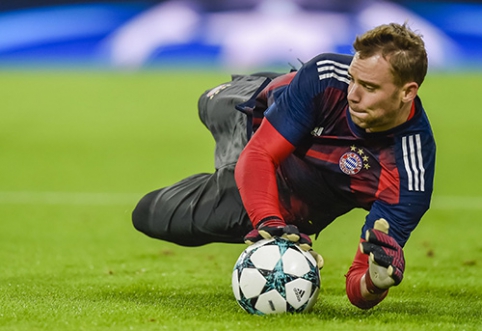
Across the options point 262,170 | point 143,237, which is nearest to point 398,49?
point 262,170

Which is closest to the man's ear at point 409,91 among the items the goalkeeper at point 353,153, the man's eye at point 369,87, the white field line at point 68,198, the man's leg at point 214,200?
the goalkeeper at point 353,153

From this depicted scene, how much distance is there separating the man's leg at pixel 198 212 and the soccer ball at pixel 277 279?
1.01 m

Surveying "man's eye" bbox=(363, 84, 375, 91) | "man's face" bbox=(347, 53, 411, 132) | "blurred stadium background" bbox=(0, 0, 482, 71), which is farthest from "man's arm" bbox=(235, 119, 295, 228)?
"blurred stadium background" bbox=(0, 0, 482, 71)

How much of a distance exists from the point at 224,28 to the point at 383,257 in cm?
1845

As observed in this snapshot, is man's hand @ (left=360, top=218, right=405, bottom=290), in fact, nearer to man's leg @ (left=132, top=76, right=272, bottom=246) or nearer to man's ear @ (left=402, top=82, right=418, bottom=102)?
man's ear @ (left=402, top=82, right=418, bottom=102)

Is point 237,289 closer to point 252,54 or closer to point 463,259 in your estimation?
point 463,259

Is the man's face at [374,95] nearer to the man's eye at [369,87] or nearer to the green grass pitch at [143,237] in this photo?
the man's eye at [369,87]

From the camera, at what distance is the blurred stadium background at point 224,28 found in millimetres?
21469

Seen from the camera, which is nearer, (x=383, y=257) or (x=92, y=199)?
(x=383, y=257)

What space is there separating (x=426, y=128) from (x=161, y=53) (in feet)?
64.8

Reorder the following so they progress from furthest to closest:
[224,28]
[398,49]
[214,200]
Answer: [224,28] → [214,200] → [398,49]

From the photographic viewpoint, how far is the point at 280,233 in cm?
462

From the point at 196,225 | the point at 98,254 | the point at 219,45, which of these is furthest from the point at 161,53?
the point at 196,225

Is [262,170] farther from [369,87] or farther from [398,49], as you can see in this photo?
[398,49]
